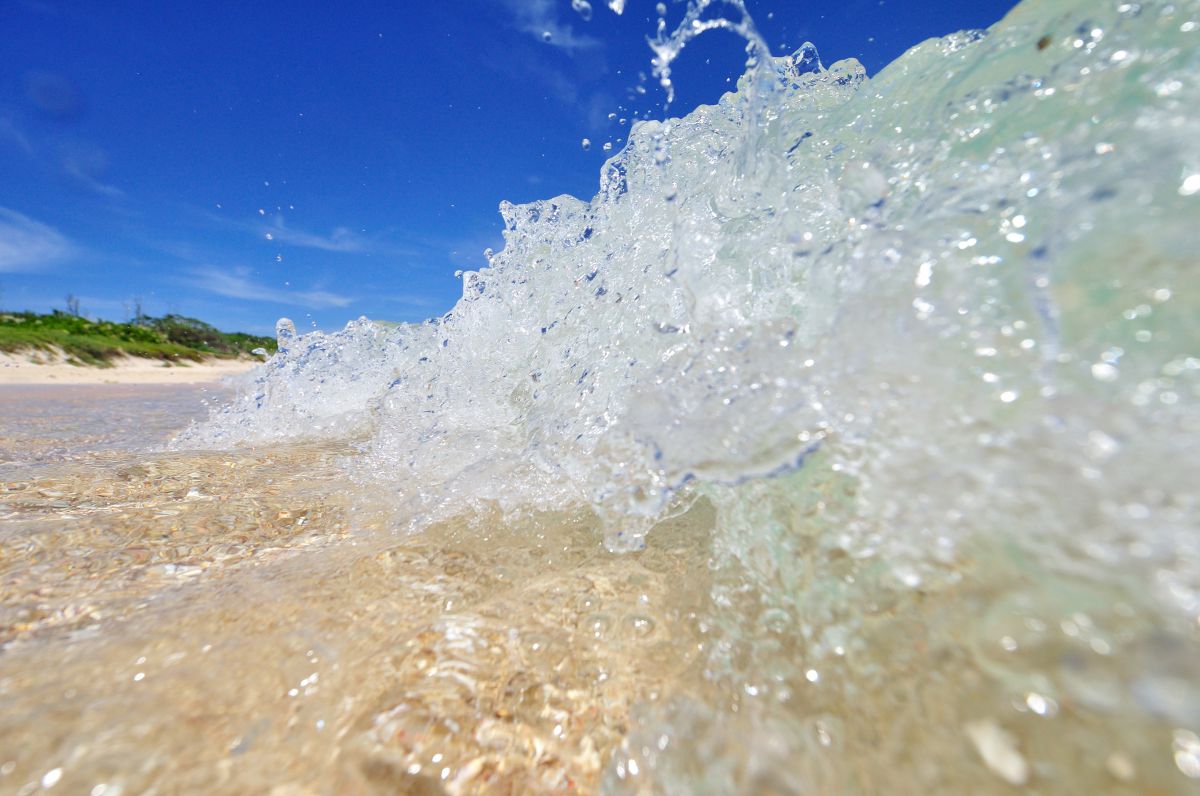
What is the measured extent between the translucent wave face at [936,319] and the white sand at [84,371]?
16.4m

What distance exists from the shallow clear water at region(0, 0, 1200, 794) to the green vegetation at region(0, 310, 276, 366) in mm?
21561

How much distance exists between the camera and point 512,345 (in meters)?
3.77

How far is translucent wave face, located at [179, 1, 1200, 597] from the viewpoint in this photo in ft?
2.71

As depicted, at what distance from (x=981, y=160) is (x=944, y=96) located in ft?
1.25

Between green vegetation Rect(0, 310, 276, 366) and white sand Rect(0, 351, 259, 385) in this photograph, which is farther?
green vegetation Rect(0, 310, 276, 366)

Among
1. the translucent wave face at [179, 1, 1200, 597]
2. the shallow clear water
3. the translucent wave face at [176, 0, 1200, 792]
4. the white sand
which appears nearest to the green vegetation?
the white sand

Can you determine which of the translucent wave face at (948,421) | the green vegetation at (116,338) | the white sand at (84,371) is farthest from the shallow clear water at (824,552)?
the green vegetation at (116,338)

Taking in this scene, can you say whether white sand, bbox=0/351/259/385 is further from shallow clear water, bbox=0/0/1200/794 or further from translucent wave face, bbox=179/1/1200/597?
translucent wave face, bbox=179/1/1200/597

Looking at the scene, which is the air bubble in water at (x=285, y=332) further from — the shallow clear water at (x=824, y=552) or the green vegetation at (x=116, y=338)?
the green vegetation at (x=116, y=338)

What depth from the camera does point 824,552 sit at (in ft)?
3.46

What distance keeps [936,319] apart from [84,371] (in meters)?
22.1

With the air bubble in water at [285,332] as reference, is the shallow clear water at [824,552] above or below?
below

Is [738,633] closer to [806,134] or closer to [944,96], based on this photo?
[944,96]

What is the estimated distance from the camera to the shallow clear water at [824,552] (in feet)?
2.47
